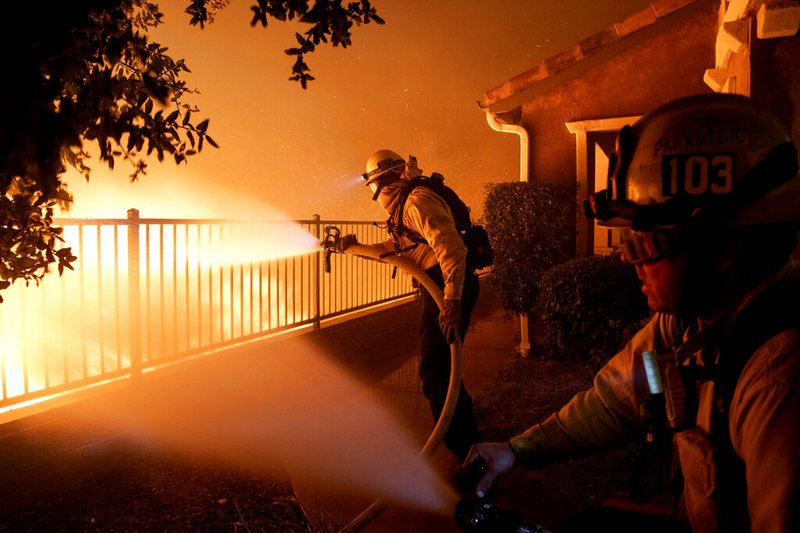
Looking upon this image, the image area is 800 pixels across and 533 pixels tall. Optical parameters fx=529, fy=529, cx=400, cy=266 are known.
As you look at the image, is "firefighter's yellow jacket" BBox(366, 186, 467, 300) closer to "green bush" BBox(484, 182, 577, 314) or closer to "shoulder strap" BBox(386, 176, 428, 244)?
"shoulder strap" BBox(386, 176, 428, 244)

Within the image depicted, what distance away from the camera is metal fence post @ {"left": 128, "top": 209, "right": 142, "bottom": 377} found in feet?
18.0

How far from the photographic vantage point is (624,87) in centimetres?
765

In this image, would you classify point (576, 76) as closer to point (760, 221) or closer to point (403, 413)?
point (403, 413)

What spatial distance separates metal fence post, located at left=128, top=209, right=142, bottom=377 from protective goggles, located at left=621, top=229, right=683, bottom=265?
17.2 feet

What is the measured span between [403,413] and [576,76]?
5.68 metres

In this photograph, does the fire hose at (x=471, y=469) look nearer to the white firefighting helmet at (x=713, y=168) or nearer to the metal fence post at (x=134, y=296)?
the white firefighting helmet at (x=713, y=168)

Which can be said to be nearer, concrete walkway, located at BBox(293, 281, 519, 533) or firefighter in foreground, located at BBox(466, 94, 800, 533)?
firefighter in foreground, located at BBox(466, 94, 800, 533)

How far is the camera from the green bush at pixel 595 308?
5441 millimetres

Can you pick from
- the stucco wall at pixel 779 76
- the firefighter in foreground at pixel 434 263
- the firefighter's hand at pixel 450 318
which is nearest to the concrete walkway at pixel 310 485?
the firefighter in foreground at pixel 434 263

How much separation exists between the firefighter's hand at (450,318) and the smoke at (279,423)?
35.8 inches

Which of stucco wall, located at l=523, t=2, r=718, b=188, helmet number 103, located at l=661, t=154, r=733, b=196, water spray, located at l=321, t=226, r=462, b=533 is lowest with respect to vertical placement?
water spray, located at l=321, t=226, r=462, b=533

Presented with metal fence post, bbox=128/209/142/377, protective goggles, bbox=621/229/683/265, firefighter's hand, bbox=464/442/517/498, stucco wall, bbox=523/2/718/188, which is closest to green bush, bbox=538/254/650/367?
stucco wall, bbox=523/2/718/188

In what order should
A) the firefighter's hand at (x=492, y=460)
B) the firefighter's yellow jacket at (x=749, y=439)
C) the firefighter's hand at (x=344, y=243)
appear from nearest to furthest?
1. the firefighter's yellow jacket at (x=749, y=439)
2. the firefighter's hand at (x=492, y=460)
3. the firefighter's hand at (x=344, y=243)

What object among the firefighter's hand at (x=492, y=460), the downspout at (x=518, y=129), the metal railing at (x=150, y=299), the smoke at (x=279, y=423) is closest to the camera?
the firefighter's hand at (x=492, y=460)
